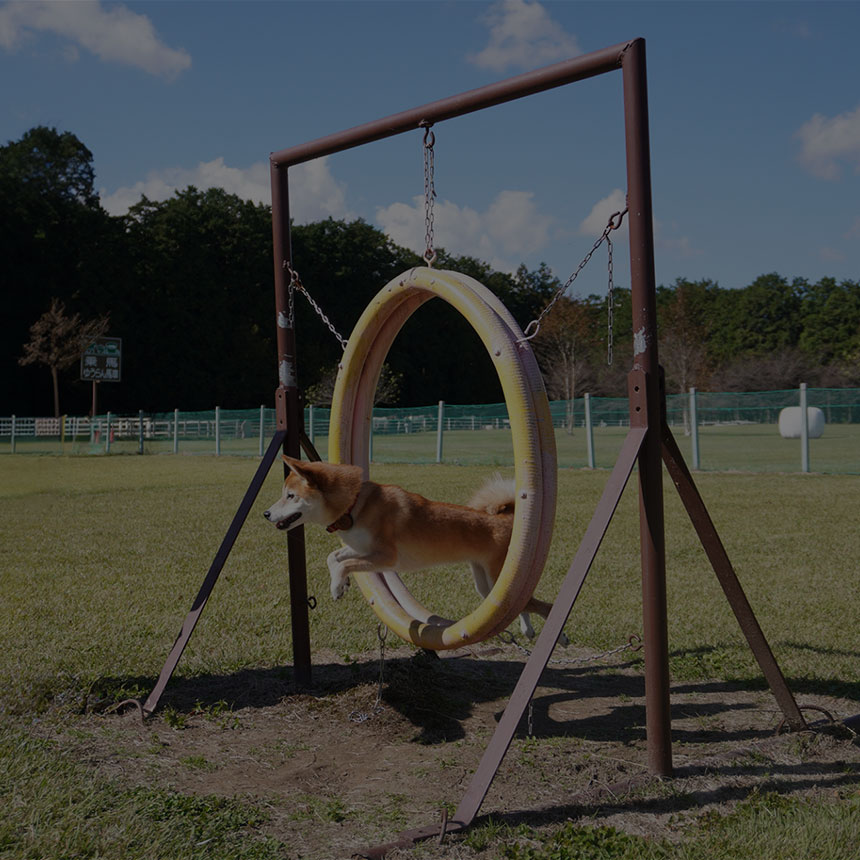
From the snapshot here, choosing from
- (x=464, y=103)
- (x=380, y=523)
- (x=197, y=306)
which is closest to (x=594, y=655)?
(x=380, y=523)

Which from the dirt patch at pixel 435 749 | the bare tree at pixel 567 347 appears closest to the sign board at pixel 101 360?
the bare tree at pixel 567 347

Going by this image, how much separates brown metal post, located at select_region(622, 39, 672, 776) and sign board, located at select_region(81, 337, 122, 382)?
35895 mm

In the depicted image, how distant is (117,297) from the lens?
4619 cm

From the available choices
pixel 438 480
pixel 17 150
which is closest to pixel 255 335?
pixel 17 150

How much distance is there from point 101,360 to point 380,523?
35.8 meters

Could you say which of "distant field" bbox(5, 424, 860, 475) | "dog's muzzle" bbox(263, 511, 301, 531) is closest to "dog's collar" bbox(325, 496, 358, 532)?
"dog's muzzle" bbox(263, 511, 301, 531)

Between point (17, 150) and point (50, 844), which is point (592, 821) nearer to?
point (50, 844)

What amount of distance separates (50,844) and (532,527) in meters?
2.07

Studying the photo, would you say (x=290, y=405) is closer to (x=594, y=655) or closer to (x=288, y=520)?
(x=288, y=520)

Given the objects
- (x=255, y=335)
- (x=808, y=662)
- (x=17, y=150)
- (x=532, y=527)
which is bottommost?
(x=808, y=662)

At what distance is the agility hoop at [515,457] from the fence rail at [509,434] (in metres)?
15.1

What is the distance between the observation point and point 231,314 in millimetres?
52062

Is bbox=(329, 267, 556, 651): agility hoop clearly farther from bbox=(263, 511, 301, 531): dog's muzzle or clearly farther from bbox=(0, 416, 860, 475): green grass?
bbox=(0, 416, 860, 475): green grass

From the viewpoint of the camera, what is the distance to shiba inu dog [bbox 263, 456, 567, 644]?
3.97m
